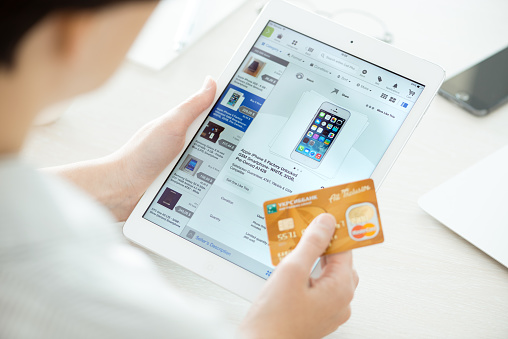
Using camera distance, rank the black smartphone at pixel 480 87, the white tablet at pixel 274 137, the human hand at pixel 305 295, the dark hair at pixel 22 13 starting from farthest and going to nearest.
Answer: the black smartphone at pixel 480 87
the white tablet at pixel 274 137
the human hand at pixel 305 295
the dark hair at pixel 22 13

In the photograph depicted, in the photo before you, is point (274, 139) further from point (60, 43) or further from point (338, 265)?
point (60, 43)

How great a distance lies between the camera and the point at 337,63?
0.73m

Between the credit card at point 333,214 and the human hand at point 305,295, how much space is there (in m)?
0.02

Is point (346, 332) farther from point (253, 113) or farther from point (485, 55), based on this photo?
point (485, 55)

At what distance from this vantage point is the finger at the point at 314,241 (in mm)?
572

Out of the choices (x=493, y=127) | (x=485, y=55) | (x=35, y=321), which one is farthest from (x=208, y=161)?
(x=485, y=55)

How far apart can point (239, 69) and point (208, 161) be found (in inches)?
Answer: 5.7

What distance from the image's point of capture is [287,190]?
0.69m

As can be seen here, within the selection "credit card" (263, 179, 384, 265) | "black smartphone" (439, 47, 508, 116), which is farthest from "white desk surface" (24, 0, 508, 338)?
"credit card" (263, 179, 384, 265)

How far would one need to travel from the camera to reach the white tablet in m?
0.68

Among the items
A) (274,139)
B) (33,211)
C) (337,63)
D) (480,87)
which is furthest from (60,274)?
(480,87)

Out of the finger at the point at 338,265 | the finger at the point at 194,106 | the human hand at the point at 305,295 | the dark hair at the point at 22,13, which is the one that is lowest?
the human hand at the point at 305,295

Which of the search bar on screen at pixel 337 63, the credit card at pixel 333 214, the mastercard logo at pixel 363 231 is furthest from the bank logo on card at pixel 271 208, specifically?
the search bar on screen at pixel 337 63

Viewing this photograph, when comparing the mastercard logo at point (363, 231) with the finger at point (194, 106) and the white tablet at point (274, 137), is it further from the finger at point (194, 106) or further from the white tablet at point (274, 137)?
the finger at point (194, 106)
